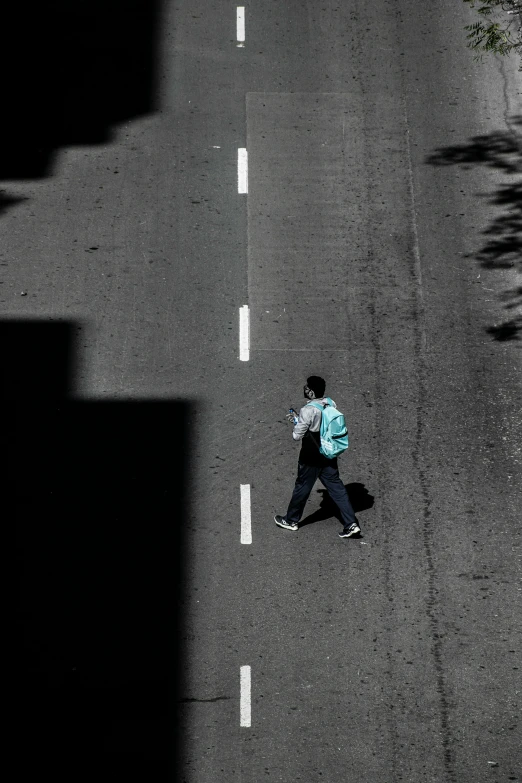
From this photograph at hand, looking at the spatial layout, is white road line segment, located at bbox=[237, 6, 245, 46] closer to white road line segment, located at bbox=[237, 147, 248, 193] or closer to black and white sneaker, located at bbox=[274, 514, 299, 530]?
white road line segment, located at bbox=[237, 147, 248, 193]

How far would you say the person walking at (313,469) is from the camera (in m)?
12.3

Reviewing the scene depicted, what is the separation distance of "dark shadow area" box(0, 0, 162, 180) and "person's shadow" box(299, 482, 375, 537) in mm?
6897

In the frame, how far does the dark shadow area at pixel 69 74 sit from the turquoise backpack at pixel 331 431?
7.12 metres

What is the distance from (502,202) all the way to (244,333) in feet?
14.5

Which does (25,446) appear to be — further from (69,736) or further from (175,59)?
(175,59)

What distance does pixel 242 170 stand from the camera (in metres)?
17.6

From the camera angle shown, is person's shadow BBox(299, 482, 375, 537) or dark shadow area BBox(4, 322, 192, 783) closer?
dark shadow area BBox(4, 322, 192, 783)

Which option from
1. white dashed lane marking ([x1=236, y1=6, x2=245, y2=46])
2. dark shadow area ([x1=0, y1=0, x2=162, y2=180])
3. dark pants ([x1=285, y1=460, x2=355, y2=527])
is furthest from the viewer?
white dashed lane marking ([x1=236, y1=6, x2=245, y2=46])

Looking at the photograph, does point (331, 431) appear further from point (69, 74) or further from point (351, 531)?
Answer: point (69, 74)

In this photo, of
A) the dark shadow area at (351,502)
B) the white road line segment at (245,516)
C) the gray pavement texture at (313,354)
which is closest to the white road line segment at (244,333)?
the gray pavement texture at (313,354)

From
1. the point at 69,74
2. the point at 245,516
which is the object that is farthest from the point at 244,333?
the point at 69,74

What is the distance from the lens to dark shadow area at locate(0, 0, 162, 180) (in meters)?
18.1

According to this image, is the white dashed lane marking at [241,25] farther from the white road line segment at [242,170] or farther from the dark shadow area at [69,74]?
the white road line segment at [242,170]

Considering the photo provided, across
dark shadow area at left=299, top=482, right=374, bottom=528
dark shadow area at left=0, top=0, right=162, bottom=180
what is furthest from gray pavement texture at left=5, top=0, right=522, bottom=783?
dark shadow area at left=0, top=0, right=162, bottom=180
